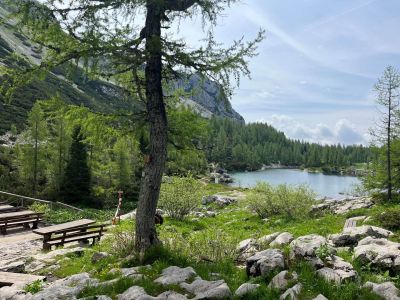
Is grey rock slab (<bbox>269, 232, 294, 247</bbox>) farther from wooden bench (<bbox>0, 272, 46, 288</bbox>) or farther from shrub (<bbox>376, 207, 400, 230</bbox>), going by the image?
wooden bench (<bbox>0, 272, 46, 288</bbox>)

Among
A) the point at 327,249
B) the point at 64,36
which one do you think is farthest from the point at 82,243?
the point at 327,249

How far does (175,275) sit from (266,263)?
2.10 meters

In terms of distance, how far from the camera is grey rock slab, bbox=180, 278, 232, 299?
7.50 meters

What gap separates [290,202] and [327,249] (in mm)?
14392

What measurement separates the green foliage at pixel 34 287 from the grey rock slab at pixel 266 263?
16.5 feet

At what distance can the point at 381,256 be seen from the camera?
9289 mm

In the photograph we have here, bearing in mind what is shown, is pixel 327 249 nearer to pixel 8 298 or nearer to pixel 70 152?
pixel 8 298

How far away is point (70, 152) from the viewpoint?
146ft

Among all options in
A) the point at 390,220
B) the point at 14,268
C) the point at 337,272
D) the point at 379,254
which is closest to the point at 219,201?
the point at 390,220

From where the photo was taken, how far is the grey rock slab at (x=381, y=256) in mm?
Answer: 9016

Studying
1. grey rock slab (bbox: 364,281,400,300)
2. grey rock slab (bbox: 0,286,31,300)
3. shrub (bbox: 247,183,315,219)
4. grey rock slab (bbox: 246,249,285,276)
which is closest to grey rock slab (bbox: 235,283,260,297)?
grey rock slab (bbox: 246,249,285,276)

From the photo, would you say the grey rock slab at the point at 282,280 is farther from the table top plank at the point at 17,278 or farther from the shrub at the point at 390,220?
the shrub at the point at 390,220

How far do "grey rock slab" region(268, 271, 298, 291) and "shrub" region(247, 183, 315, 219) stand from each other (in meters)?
14.5

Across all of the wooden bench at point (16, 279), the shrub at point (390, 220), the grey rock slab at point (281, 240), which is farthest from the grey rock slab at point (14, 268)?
the shrub at point (390, 220)
